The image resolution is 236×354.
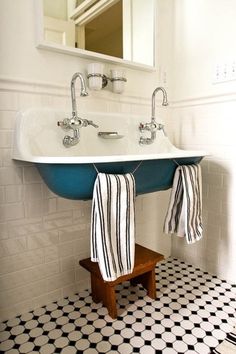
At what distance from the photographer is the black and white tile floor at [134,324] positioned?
107cm

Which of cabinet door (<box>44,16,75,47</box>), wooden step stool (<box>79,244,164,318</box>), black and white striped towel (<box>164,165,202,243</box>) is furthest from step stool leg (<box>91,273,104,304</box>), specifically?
cabinet door (<box>44,16,75,47</box>)

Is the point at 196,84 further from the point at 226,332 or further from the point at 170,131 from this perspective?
the point at 226,332

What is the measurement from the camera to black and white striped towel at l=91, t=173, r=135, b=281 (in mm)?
978

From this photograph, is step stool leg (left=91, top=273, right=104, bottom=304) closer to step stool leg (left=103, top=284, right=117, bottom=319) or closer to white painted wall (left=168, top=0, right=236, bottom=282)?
step stool leg (left=103, top=284, right=117, bottom=319)

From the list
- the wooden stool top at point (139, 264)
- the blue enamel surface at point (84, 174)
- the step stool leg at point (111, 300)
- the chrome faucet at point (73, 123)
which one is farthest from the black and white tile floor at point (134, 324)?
the chrome faucet at point (73, 123)

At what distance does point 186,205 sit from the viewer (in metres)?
1.30

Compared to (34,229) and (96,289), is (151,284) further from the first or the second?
(34,229)

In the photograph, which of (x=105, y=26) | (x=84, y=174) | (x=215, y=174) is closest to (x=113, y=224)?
(x=84, y=174)

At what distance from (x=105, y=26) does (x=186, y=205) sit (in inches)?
41.8

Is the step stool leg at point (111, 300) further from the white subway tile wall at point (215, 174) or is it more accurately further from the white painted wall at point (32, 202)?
the white subway tile wall at point (215, 174)

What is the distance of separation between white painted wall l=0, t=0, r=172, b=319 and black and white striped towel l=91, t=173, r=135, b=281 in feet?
1.30

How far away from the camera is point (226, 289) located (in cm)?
149

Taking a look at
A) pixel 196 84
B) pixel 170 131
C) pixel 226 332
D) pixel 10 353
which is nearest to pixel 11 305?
pixel 10 353

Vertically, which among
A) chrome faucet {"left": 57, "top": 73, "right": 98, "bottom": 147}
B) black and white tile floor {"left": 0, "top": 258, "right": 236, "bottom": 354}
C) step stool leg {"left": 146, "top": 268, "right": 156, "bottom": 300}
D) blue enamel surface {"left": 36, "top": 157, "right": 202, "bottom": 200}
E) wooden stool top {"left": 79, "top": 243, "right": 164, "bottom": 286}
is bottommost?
black and white tile floor {"left": 0, "top": 258, "right": 236, "bottom": 354}
